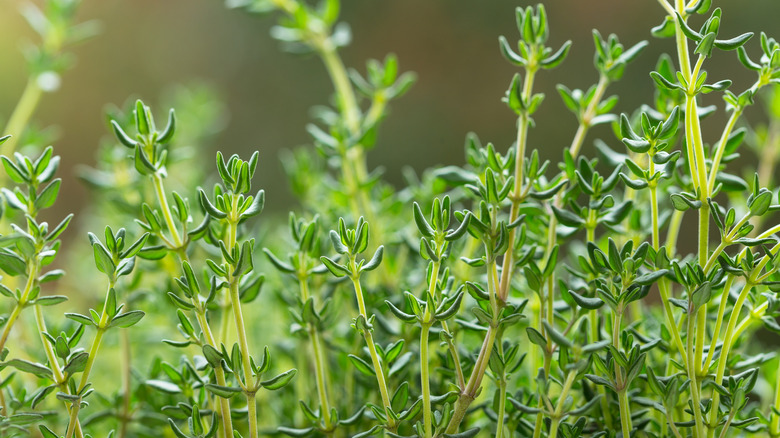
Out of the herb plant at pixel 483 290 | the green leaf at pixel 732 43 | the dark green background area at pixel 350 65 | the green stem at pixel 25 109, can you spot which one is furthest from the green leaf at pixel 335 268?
the dark green background area at pixel 350 65

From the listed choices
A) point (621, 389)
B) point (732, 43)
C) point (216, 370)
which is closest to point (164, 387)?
point (216, 370)

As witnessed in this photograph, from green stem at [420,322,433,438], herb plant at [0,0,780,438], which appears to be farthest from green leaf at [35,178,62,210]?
green stem at [420,322,433,438]

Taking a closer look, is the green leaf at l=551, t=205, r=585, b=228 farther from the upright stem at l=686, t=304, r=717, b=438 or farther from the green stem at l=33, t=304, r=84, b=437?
the green stem at l=33, t=304, r=84, b=437

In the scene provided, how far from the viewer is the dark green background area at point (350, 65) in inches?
56.3

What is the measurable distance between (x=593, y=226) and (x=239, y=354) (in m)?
0.22

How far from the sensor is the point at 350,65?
5.28ft

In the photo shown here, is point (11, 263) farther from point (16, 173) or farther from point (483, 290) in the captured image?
point (483, 290)

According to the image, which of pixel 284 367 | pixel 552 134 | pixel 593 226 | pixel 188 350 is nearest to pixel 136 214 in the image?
pixel 188 350

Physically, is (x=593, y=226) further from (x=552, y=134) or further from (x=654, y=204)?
(x=552, y=134)

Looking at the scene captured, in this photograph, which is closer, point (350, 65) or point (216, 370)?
point (216, 370)

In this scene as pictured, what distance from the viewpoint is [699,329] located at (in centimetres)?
36

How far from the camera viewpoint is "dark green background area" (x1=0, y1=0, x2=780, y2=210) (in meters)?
1.43

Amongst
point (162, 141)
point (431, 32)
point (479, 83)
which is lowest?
point (162, 141)

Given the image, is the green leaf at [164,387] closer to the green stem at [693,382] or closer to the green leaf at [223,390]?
the green leaf at [223,390]
